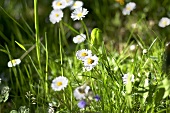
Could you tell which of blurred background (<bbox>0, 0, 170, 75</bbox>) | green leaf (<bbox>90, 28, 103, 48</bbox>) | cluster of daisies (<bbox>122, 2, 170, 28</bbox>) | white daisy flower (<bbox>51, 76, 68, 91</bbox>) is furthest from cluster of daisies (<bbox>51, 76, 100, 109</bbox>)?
blurred background (<bbox>0, 0, 170, 75</bbox>)

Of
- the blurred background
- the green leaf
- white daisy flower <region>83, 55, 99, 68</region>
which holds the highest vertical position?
the blurred background

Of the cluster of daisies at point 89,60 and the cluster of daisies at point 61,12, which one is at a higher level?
the cluster of daisies at point 61,12

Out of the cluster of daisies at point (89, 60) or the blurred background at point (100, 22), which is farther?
the blurred background at point (100, 22)

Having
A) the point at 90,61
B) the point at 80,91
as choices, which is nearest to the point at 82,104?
the point at 80,91

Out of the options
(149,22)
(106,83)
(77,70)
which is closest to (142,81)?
(106,83)

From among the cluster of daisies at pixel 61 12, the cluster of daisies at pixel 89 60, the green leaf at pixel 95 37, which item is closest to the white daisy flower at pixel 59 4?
the cluster of daisies at pixel 61 12

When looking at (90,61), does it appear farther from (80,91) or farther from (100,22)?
(100,22)

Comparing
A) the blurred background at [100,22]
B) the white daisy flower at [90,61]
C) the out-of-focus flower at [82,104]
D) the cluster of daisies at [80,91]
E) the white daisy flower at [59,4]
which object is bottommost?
the out-of-focus flower at [82,104]

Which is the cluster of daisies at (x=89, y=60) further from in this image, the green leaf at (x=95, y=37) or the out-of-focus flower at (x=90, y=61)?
the green leaf at (x=95, y=37)

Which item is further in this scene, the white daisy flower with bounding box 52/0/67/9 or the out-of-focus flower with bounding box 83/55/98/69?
the white daisy flower with bounding box 52/0/67/9

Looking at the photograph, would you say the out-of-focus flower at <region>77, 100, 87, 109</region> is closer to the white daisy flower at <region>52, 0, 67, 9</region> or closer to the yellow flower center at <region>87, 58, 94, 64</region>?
the yellow flower center at <region>87, 58, 94, 64</region>
